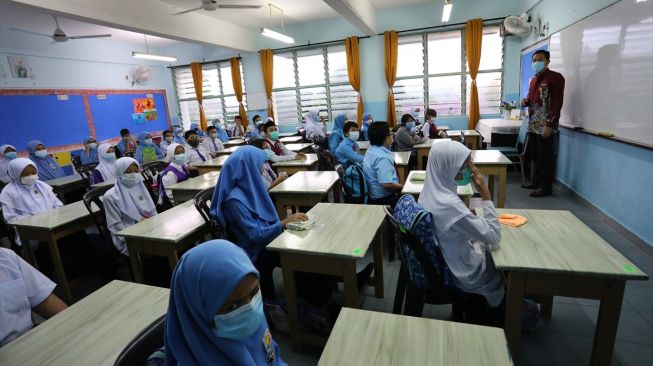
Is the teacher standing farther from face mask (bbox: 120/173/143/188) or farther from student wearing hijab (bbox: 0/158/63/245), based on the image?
→ student wearing hijab (bbox: 0/158/63/245)

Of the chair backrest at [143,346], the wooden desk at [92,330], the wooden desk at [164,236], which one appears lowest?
the wooden desk at [164,236]

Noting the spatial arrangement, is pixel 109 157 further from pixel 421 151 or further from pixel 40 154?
pixel 421 151

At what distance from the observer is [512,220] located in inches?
78.4

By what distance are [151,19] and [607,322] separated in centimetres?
717

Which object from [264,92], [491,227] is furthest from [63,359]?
[264,92]

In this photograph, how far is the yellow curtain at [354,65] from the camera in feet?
28.0

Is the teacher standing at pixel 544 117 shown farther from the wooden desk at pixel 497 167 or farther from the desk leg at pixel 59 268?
the desk leg at pixel 59 268

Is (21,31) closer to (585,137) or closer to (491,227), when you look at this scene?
(491,227)

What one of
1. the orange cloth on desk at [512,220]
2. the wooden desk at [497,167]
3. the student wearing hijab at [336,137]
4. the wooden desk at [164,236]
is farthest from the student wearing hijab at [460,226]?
the student wearing hijab at [336,137]

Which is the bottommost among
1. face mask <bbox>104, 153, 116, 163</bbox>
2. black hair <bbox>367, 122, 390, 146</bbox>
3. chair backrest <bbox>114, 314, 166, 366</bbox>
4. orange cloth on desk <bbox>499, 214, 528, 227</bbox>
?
orange cloth on desk <bbox>499, 214, 528, 227</bbox>

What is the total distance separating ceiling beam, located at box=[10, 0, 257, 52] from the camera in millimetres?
4645

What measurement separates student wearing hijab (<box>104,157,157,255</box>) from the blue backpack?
6.08 feet

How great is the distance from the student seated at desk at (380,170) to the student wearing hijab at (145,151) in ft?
17.4

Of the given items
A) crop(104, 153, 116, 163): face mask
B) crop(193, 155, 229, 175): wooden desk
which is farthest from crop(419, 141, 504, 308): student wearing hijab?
crop(104, 153, 116, 163): face mask
